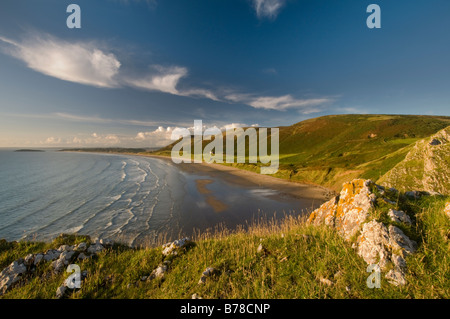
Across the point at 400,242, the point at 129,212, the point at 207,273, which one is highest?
the point at 400,242

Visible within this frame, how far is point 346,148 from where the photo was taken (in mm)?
78375

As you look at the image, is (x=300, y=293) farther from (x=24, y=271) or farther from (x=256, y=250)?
(x=24, y=271)

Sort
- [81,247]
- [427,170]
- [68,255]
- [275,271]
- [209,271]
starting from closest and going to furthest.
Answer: [275,271] < [209,271] < [68,255] < [81,247] < [427,170]

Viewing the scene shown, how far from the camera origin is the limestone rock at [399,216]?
549cm

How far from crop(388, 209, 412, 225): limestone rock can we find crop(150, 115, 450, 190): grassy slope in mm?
18990

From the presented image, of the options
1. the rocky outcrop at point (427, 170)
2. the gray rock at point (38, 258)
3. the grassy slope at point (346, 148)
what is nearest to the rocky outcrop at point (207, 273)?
the gray rock at point (38, 258)

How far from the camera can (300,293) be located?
435cm

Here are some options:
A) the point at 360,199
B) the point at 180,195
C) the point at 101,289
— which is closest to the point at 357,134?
the point at 180,195

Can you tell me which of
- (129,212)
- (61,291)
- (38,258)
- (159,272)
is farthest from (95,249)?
(129,212)

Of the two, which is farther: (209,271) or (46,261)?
(46,261)

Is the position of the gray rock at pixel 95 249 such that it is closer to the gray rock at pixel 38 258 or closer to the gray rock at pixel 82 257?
the gray rock at pixel 82 257

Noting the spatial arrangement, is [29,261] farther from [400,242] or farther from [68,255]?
[400,242]

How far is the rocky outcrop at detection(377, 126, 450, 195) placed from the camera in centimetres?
1556

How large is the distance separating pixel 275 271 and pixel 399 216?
4457 millimetres
